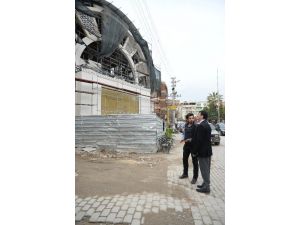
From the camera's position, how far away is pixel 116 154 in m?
9.85

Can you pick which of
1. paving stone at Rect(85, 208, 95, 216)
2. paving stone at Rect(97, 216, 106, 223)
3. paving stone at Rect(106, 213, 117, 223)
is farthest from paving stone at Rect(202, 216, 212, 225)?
paving stone at Rect(85, 208, 95, 216)

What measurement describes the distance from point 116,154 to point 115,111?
8894mm

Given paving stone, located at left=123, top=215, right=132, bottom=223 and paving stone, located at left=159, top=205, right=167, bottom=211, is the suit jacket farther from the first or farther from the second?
paving stone, located at left=123, top=215, right=132, bottom=223

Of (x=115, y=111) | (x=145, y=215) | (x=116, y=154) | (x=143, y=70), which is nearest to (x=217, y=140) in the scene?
(x=116, y=154)

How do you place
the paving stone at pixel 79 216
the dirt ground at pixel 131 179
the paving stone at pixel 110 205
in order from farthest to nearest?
the paving stone at pixel 110 205
the dirt ground at pixel 131 179
the paving stone at pixel 79 216

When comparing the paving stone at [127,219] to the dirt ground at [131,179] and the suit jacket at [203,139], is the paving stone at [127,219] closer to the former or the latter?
the dirt ground at [131,179]

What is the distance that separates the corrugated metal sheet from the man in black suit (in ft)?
18.3

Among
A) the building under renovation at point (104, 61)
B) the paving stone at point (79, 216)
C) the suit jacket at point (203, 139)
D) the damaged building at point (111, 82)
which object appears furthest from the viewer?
the building under renovation at point (104, 61)

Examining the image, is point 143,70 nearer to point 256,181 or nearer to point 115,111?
point 115,111

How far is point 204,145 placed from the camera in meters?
4.49

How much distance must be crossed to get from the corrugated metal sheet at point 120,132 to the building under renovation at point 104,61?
266cm

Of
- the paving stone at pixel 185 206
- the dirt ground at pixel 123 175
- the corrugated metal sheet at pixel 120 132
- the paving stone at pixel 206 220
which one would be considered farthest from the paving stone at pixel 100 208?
the corrugated metal sheet at pixel 120 132

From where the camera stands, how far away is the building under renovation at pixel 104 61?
630 inches
